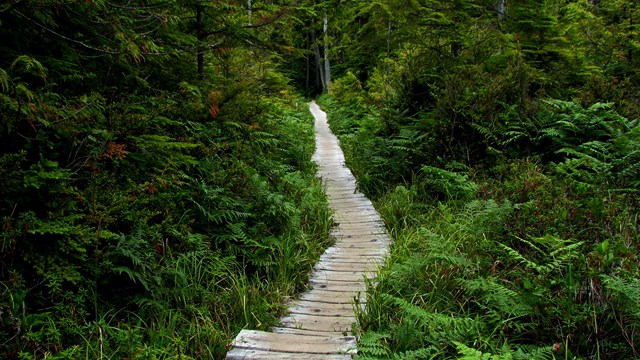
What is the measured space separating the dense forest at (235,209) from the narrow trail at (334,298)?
0.22 m

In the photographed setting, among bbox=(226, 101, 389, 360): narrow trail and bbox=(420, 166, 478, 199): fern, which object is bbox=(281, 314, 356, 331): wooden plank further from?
bbox=(420, 166, 478, 199): fern

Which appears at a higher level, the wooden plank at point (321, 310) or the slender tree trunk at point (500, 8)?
the slender tree trunk at point (500, 8)

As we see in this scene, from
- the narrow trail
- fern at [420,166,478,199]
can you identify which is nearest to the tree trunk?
the narrow trail

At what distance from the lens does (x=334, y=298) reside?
15.7ft

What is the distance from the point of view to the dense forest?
10.8 ft

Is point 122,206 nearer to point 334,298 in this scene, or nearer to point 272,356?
point 272,356

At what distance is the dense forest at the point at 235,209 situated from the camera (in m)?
3.28

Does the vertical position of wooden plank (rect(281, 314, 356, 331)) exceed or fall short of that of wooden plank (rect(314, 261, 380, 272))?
it exceeds it

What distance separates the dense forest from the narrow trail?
0.72 ft

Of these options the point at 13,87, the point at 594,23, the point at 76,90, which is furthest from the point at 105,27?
the point at 594,23

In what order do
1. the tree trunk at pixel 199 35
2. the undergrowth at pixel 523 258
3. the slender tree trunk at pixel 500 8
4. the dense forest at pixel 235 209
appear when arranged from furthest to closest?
the slender tree trunk at pixel 500 8
the tree trunk at pixel 199 35
the dense forest at pixel 235 209
the undergrowth at pixel 523 258

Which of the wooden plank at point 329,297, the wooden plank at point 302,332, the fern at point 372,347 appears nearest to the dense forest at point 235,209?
the fern at point 372,347

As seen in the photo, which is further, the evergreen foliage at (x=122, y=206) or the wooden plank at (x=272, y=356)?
the wooden plank at (x=272, y=356)

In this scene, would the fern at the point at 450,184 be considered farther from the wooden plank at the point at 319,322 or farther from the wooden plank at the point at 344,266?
the wooden plank at the point at 319,322
